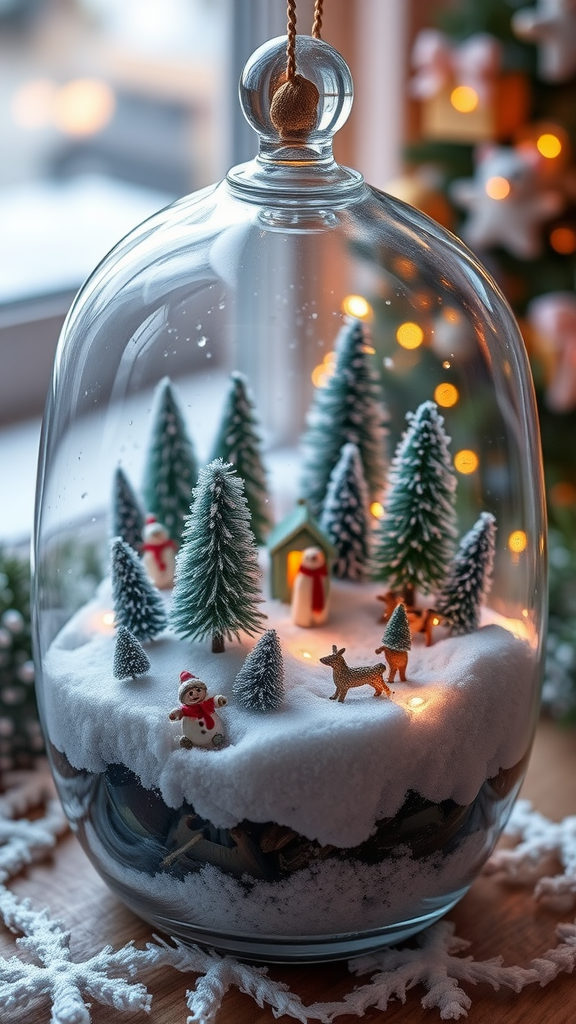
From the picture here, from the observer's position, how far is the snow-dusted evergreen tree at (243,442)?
1.00 m

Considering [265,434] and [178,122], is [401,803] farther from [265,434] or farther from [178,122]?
[178,122]

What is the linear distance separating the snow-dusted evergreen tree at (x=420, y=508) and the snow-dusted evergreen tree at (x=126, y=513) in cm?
20

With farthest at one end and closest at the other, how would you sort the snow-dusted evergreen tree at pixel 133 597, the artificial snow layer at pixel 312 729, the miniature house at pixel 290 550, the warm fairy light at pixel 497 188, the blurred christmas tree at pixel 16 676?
the warm fairy light at pixel 497 188, the blurred christmas tree at pixel 16 676, the miniature house at pixel 290 550, the snow-dusted evergreen tree at pixel 133 597, the artificial snow layer at pixel 312 729

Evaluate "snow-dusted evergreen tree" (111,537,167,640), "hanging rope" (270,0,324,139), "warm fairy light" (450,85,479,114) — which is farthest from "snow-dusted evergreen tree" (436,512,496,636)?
"warm fairy light" (450,85,479,114)

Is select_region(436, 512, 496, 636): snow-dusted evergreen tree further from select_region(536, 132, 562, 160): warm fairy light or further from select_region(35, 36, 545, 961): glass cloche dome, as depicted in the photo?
select_region(536, 132, 562, 160): warm fairy light

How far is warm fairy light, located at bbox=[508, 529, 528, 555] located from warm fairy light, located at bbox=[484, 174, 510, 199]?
0.63m

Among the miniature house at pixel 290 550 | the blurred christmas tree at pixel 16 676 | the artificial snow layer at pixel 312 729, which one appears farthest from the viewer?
the blurred christmas tree at pixel 16 676

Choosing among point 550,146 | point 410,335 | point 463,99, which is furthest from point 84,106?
point 410,335

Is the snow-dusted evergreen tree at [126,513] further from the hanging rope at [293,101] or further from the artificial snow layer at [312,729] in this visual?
the hanging rope at [293,101]

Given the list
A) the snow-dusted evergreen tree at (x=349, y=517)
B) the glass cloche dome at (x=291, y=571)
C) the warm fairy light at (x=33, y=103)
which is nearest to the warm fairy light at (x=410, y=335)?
the glass cloche dome at (x=291, y=571)

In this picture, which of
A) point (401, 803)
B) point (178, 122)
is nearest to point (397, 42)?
point (178, 122)

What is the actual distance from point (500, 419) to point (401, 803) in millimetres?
318

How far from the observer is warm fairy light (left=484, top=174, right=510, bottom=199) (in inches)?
55.5

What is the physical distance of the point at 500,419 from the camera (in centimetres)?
92
